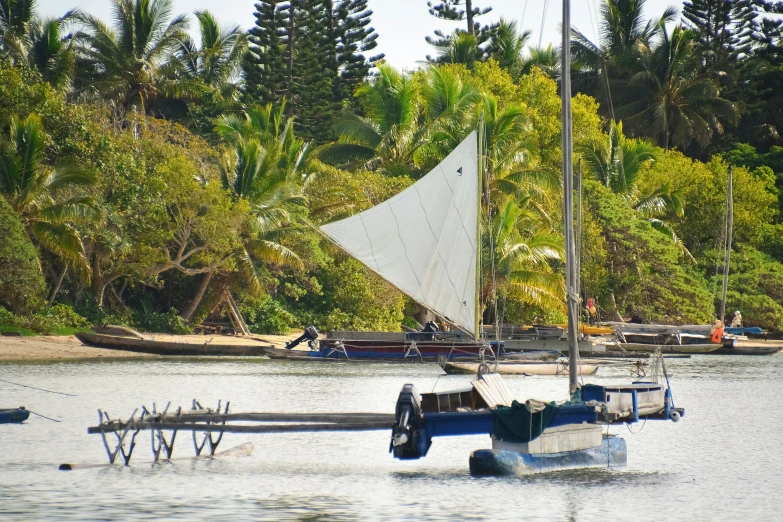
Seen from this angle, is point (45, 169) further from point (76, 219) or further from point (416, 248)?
point (416, 248)

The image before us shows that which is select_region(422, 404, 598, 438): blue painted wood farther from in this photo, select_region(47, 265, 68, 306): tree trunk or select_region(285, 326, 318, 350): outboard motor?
select_region(47, 265, 68, 306): tree trunk

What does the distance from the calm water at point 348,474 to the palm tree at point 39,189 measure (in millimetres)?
8147

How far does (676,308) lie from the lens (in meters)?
50.4

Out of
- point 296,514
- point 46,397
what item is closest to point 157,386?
point 46,397

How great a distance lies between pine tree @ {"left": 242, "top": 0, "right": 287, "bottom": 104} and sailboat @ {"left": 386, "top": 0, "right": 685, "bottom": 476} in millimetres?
41206

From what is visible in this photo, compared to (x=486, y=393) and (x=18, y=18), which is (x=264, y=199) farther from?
(x=486, y=393)

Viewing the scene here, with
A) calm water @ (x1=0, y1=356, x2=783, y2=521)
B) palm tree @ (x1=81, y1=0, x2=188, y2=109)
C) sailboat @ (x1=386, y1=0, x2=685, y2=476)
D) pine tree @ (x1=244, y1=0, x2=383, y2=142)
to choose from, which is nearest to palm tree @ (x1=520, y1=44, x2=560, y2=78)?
pine tree @ (x1=244, y1=0, x2=383, y2=142)

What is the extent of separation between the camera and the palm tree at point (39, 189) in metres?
36.8

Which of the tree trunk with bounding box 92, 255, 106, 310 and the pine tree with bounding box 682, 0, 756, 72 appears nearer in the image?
the tree trunk with bounding box 92, 255, 106, 310

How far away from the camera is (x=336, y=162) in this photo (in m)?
51.5

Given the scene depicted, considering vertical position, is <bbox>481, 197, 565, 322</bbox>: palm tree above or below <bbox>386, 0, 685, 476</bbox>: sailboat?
above

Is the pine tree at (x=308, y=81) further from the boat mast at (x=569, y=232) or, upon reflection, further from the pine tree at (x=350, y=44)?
the boat mast at (x=569, y=232)

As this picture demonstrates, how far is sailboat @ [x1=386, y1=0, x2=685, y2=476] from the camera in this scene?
54.2 feet

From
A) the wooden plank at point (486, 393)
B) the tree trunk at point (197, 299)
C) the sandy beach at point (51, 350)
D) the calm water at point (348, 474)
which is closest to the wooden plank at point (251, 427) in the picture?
the calm water at point (348, 474)
